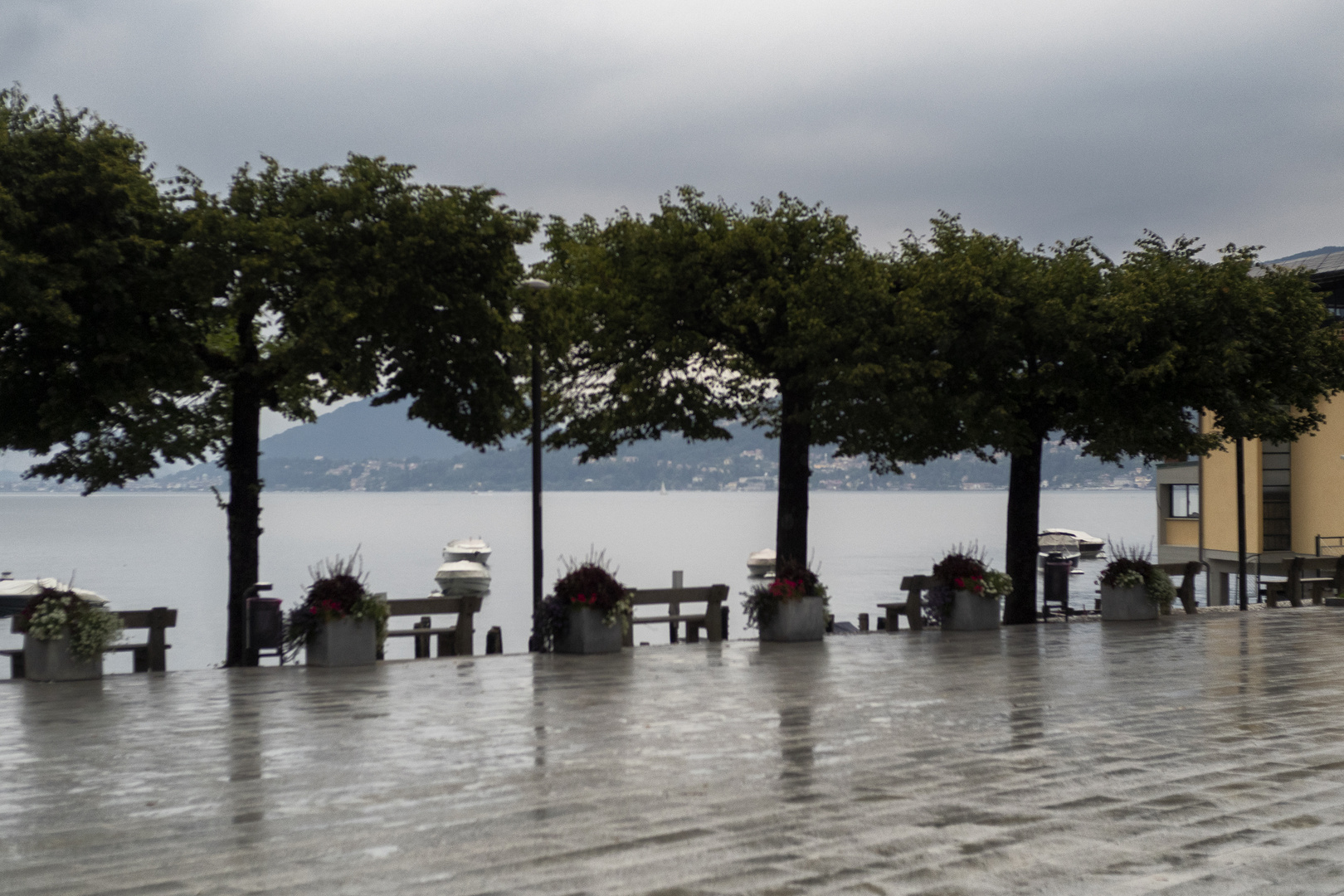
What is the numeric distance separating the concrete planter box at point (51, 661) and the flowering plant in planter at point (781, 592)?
9840 millimetres

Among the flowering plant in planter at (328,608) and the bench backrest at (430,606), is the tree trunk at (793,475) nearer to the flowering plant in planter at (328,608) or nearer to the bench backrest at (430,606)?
the bench backrest at (430,606)

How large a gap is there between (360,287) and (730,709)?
1278 cm

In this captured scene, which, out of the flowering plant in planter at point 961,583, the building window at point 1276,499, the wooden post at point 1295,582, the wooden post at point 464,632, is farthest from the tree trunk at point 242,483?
the building window at point 1276,499

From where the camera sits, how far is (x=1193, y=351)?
28.4m

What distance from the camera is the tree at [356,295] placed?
22438mm

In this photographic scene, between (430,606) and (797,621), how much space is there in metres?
5.81

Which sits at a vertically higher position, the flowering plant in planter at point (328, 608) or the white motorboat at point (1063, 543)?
the flowering plant in planter at point (328, 608)

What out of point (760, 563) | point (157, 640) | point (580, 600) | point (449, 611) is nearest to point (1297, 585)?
point (580, 600)

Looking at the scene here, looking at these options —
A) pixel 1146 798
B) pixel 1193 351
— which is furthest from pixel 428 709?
pixel 1193 351

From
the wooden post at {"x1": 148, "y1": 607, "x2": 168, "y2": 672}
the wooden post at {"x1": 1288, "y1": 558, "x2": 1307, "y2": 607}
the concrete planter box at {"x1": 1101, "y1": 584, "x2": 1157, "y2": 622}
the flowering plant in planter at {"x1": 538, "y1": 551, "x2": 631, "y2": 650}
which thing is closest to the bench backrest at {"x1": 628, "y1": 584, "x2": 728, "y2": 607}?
the flowering plant in planter at {"x1": 538, "y1": 551, "x2": 631, "y2": 650}

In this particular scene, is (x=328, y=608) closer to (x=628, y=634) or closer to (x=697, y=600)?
(x=628, y=634)

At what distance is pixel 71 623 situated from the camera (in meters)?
15.1

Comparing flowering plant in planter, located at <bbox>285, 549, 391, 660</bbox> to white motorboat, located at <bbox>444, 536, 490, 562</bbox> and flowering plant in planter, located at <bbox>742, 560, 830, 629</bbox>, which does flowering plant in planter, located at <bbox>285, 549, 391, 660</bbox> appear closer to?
flowering plant in planter, located at <bbox>742, 560, 830, 629</bbox>

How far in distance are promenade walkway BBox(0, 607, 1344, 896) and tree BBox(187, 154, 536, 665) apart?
8.45 meters
